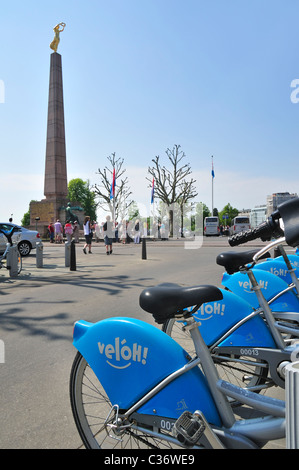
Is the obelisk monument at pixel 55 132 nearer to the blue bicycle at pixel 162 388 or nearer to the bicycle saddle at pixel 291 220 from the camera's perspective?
the blue bicycle at pixel 162 388

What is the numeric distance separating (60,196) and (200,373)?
104ft

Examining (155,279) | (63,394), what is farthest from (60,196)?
(63,394)

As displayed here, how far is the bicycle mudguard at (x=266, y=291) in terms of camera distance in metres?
3.36

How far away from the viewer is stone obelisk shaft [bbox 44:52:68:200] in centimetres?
3106

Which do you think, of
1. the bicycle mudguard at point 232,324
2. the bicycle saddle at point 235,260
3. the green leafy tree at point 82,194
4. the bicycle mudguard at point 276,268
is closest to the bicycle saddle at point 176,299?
the bicycle saddle at point 235,260

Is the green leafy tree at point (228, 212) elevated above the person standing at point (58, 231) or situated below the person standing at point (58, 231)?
above

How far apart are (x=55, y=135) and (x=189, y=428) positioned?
31.9m

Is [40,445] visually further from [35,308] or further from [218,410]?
[35,308]

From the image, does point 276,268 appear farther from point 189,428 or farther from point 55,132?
point 55,132

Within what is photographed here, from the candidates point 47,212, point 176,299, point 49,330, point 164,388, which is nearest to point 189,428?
point 164,388

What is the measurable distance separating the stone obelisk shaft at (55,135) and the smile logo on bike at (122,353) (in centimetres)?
3075

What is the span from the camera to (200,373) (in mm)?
1850

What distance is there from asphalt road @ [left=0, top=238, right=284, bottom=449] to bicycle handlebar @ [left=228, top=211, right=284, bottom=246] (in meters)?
1.26

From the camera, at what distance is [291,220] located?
165 cm
